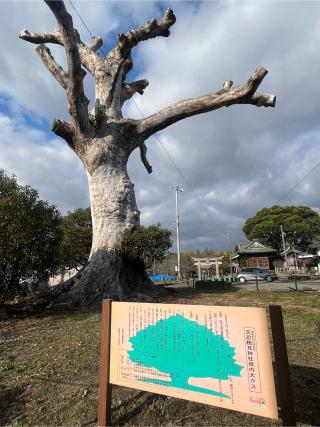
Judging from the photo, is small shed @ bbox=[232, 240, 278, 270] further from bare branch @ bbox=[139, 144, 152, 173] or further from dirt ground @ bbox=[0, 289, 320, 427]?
dirt ground @ bbox=[0, 289, 320, 427]

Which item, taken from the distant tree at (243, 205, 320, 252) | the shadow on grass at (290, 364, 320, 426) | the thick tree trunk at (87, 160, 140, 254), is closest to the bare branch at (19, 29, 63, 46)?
the thick tree trunk at (87, 160, 140, 254)

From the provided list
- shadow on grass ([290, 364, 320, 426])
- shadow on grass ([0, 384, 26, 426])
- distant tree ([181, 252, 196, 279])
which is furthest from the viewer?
distant tree ([181, 252, 196, 279])

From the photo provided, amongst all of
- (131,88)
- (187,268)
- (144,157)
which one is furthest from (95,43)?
(187,268)

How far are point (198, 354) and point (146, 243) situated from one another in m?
8.66

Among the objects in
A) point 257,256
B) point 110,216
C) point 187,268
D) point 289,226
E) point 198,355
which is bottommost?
point 198,355

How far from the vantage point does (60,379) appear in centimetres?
459

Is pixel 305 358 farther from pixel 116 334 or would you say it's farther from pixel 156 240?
pixel 156 240

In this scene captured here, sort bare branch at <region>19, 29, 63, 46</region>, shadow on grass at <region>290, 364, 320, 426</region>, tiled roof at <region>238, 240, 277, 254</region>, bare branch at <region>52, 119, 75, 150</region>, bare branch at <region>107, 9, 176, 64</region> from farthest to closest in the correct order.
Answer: tiled roof at <region>238, 240, 277, 254</region> < bare branch at <region>19, 29, 63, 46</region> < bare branch at <region>107, 9, 176, 64</region> < bare branch at <region>52, 119, 75, 150</region> < shadow on grass at <region>290, 364, 320, 426</region>

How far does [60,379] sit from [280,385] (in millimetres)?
3007

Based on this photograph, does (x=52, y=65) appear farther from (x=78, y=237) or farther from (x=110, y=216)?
(x=78, y=237)

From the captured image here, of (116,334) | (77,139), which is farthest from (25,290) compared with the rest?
(116,334)

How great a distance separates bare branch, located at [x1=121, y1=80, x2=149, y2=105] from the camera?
55.3 ft

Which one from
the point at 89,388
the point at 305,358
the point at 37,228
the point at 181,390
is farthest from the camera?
the point at 37,228

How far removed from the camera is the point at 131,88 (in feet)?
57.0
